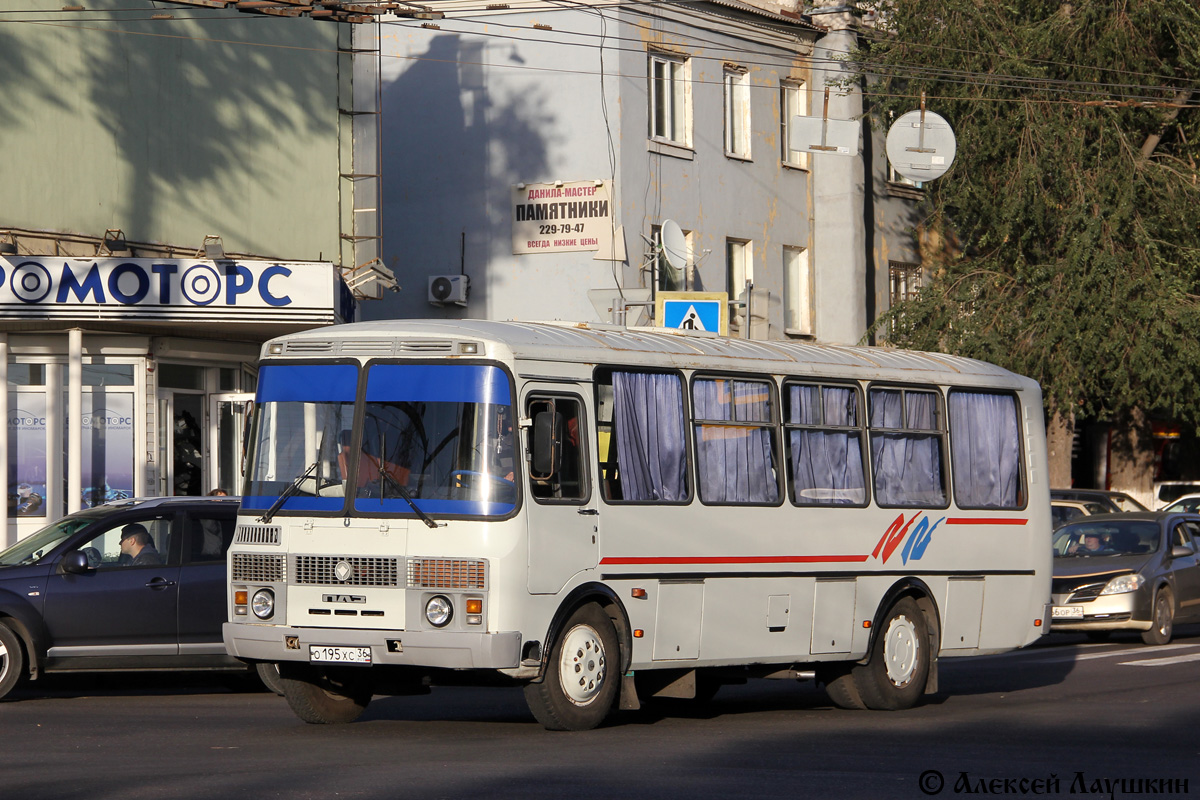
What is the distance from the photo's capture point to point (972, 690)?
53.1 feet

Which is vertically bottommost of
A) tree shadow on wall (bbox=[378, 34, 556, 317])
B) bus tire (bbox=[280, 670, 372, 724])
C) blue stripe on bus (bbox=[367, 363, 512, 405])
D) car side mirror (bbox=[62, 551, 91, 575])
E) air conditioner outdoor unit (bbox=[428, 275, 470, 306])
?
bus tire (bbox=[280, 670, 372, 724])

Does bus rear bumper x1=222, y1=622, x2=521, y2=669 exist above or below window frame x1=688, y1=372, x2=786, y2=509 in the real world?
below

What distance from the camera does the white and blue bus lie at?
11344 millimetres

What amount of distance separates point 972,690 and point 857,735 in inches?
178

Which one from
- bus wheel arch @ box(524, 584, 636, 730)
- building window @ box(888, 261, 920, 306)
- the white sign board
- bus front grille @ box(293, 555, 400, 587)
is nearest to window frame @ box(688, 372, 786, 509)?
bus wheel arch @ box(524, 584, 636, 730)

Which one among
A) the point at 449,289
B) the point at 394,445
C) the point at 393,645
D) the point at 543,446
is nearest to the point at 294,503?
the point at 394,445

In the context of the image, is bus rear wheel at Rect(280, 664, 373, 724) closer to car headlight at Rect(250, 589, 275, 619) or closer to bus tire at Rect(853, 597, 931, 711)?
car headlight at Rect(250, 589, 275, 619)

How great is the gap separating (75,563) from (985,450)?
A: 7.58 m

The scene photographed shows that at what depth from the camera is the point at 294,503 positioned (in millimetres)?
11742

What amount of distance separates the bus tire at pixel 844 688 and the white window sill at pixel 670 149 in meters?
18.5

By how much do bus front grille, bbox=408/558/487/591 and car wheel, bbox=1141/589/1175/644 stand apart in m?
12.6

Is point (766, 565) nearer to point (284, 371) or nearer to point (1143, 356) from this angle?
point (284, 371)

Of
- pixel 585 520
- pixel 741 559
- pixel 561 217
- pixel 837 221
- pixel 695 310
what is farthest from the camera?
pixel 837 221

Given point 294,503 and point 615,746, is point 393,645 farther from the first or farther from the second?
point 615,746
